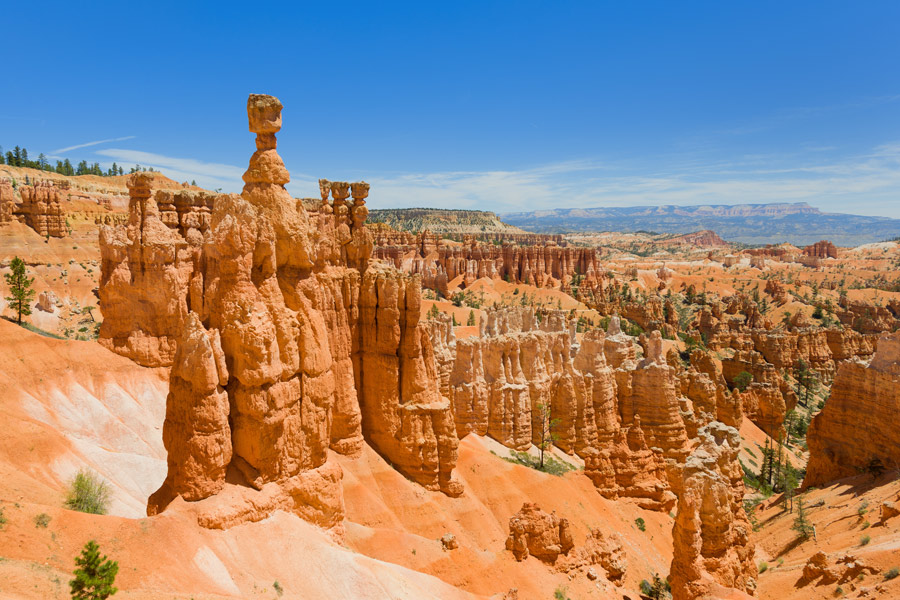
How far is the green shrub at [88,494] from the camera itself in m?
17.5

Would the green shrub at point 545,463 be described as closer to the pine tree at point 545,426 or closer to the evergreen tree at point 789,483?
the pine tree at point 545,426

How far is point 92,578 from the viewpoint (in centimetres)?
1005

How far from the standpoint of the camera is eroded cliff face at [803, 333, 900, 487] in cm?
3244

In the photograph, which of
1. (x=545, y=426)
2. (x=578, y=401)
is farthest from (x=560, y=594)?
(x=578, y=401)

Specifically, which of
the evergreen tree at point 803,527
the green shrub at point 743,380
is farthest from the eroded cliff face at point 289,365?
the green shrub at point 743,380

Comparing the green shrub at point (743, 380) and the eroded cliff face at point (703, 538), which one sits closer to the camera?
the eroded cliff face at point (703, 538)

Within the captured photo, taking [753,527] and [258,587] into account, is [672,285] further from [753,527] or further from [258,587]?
[258,587]

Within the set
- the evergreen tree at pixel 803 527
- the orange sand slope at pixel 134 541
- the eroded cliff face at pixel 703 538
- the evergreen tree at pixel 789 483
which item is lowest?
the evergreen tree at pixel 789 483

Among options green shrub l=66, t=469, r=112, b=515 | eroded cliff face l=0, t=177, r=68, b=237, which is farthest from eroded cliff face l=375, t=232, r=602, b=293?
green shrub l=66, t=469, r=112, b=515

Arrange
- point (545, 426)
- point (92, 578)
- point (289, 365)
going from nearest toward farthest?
point (92, 578), point (289, 365), point (545, 426)

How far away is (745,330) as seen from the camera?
8019 cm

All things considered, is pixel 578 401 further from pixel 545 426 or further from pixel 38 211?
pixel 38 211

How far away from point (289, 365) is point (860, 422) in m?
33.8

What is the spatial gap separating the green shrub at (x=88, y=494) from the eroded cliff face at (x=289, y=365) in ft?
14.1
